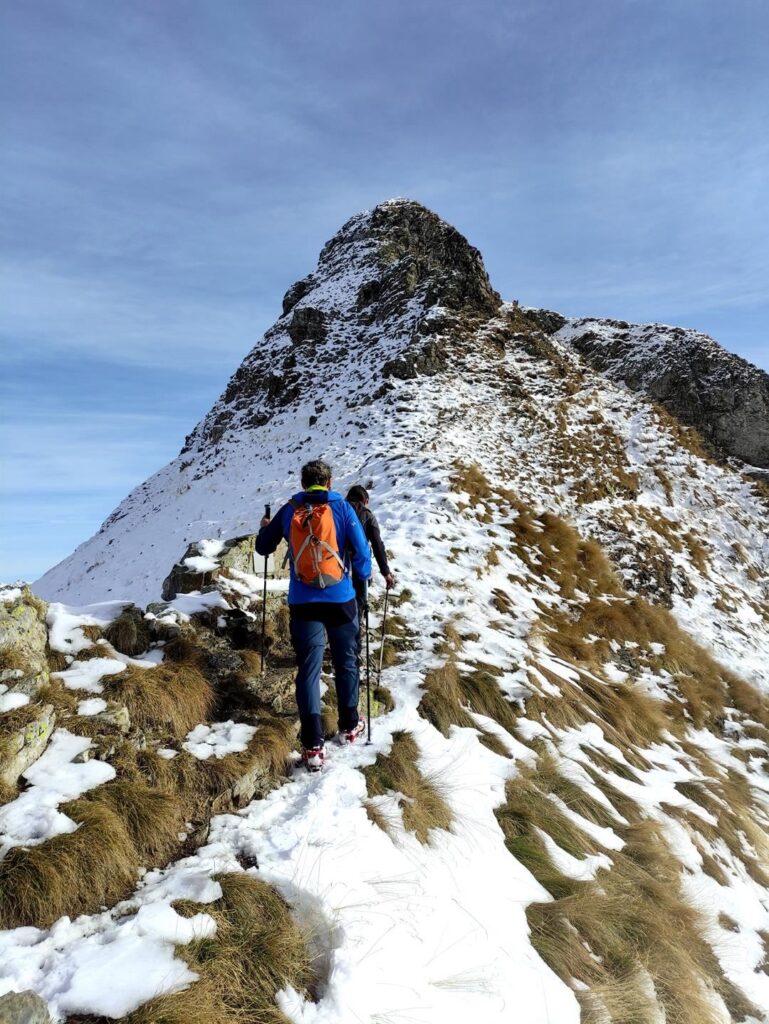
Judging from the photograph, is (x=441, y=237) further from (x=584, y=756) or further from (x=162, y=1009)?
(x=162, y=1009)

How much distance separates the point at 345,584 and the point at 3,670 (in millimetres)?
2636

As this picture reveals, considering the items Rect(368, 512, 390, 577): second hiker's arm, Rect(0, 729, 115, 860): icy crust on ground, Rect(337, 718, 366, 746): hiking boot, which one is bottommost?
Rect(337, 718, 366, 746): hiking boot

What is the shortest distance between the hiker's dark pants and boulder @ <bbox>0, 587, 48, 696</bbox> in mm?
2002

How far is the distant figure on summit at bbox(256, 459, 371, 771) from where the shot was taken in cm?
462

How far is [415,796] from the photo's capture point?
4.46m

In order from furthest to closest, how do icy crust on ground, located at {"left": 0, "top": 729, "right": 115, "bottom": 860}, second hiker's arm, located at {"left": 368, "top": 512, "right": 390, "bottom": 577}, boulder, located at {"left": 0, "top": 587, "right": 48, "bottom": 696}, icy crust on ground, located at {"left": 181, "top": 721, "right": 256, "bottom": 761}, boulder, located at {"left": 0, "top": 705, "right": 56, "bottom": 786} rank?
second hiker's arm, located at {"left": 368, "top": 512, "right": 390, "bottom": 577}, icy crust on ground, located at {"left": 181, "top": 721, "right": 256, "bottom": 761}, boulder, located at {"left": 0, "top": 587, "right": 48, "bottom": 696}, boulder, located at {"left": 0, "top": 705, "right": 56, "bottom": 786}, icy crust on ground, located at {"left": 0, "top": 729, "right": 115, "bottom": 860}

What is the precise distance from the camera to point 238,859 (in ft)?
11.2

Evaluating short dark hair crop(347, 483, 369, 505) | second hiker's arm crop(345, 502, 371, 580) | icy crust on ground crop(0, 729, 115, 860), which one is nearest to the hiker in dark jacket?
short dark hair crop(347, 483, 369, 505)

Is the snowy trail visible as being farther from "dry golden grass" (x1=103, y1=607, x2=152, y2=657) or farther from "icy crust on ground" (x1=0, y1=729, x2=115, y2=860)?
"dry golden grass" (x1=103, y1=607, x2=152, y2=657)

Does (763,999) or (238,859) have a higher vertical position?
(238,859)

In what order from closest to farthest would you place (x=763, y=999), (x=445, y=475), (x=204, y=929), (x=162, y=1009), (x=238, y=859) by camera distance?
(x=162, y=1009) → (x=204, y=929) → (x=238, y=859) → (x=763, y=999) → (x=445, y=475)

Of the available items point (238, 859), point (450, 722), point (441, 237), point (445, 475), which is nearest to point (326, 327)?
point (441, 237)

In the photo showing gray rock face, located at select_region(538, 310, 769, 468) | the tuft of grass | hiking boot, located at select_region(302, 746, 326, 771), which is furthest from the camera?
gray rock face, located at select_region(538, 310, 769, 468)

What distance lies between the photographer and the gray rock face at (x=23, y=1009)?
83.2 inches
